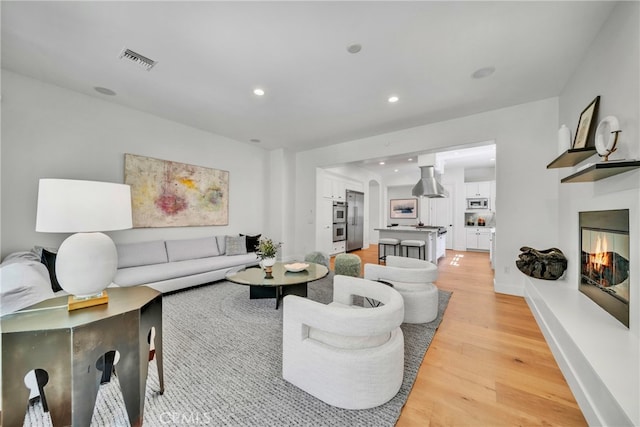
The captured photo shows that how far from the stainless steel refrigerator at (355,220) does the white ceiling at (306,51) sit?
13.6 ft

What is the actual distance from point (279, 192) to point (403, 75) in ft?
12.7

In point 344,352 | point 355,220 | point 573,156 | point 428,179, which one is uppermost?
point 428,179

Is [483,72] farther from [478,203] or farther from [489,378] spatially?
[478,203]

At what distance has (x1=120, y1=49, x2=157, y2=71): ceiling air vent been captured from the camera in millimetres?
2463

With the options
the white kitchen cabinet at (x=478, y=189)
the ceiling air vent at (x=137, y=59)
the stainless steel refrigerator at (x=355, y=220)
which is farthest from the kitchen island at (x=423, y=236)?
the ceiling air vent at (x=137, y=59)

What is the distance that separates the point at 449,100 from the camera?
11.2 ft

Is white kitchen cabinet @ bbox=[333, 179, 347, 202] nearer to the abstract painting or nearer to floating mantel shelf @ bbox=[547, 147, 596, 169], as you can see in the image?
the abstract painting

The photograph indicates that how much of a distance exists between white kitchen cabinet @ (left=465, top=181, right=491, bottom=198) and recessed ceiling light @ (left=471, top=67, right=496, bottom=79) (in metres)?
5.97

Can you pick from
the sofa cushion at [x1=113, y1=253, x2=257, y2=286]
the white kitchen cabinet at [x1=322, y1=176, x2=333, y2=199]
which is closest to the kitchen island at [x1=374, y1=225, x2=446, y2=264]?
the white kitchen cabinet at [x1=322, y1=176, x2=333, y2=199]

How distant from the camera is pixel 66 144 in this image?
3227 millimetres

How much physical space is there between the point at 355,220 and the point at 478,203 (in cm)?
401

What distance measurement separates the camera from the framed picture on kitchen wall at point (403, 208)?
9188mm

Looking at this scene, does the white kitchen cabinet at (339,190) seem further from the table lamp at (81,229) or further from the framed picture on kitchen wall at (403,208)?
the table lamp at (81,229)

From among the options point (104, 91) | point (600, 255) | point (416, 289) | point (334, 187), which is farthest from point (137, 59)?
point (334, 187)
